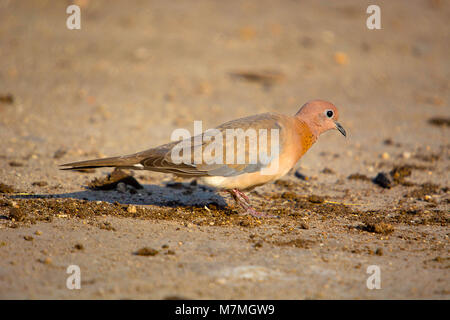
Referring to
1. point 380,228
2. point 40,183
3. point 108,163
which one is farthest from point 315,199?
point 40,183

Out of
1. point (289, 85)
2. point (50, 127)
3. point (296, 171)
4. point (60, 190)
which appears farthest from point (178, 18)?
point (60, 190)

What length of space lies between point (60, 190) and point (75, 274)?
2.12 meters

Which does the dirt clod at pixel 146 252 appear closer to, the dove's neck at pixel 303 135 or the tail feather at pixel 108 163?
the tail feather at pixel 108 163

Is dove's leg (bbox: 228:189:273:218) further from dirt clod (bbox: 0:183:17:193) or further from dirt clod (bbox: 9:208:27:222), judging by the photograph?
dirt clod (bbox: 0:183:17:193)

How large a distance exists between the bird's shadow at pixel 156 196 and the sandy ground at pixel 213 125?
0.11 ft

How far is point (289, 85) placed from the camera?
412 inches

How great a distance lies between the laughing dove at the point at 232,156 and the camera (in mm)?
5051

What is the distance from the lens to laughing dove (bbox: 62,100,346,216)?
5.05 metres

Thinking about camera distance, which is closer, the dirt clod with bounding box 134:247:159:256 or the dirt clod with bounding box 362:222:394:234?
the dirt clod with bounding box 134:247:159:256

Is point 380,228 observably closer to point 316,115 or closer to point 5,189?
point 316,115

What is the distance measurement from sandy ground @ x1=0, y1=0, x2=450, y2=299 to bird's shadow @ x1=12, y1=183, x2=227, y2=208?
0.03 meters

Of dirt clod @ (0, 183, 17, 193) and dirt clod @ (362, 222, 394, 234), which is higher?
dirt clod @ (0, 183, 17, 193)

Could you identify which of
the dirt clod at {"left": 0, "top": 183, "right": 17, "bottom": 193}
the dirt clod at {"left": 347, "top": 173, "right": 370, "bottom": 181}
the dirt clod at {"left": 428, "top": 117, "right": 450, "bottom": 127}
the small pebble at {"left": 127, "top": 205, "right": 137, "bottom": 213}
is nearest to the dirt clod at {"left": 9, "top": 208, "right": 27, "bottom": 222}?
the dirt clod at {"left": 0, "top": 183, "right": 17, "bottom": 193}

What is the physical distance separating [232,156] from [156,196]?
4.07 ft
